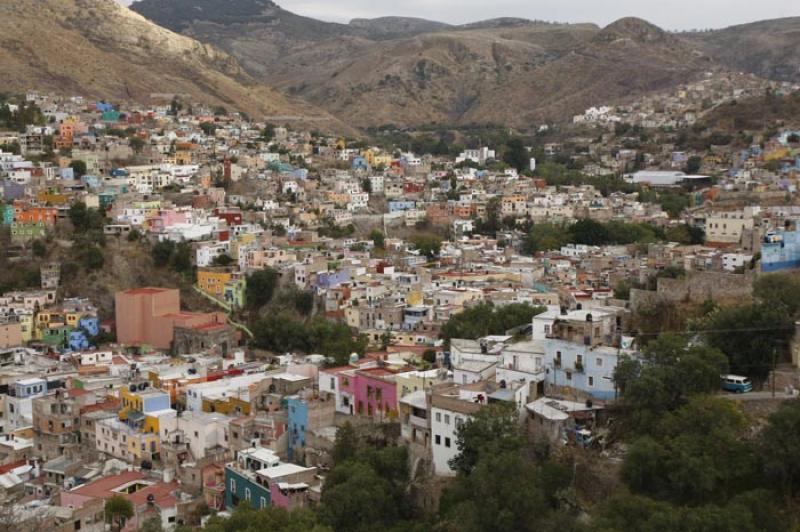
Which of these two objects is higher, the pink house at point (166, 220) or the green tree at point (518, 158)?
the green tree at point (518, 158)

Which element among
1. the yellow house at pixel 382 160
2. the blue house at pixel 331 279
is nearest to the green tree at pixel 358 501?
the blue house at pixel 331 279

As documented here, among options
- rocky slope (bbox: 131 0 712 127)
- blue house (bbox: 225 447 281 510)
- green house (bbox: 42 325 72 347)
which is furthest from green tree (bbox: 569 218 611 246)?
rocky slope (bbox: 131 0 712 127)

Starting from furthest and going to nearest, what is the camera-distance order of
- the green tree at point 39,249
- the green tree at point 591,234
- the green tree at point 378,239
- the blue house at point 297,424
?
the green tree at point 378,239 < the green tree at point 591,234 < the green tree at point 39,249 < the blue house at point 297,424

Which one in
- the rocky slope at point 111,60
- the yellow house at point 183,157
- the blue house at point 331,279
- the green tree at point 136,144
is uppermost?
the rocky slope at point 111,60

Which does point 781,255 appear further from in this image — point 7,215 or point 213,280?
point 7,215

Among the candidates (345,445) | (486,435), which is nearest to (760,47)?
(345,445)

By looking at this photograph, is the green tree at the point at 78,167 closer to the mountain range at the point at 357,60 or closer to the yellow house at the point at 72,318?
the yellow house at the point at 72,318
